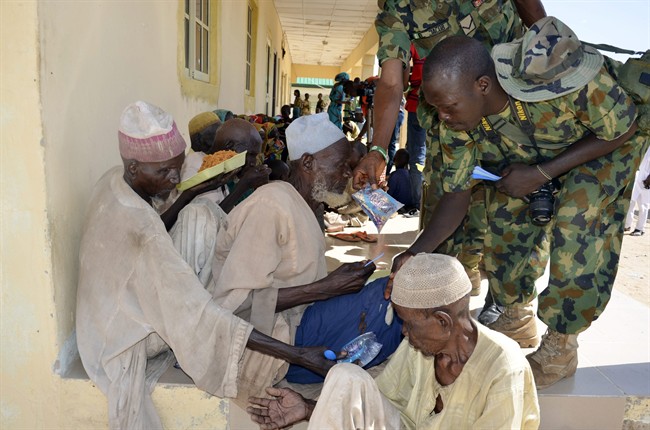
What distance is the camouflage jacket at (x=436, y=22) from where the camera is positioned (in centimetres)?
281

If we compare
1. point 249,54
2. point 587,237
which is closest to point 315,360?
point 587,237

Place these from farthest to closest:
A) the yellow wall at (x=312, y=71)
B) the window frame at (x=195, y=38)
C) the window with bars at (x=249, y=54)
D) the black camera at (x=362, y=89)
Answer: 1. the yellow wall at (x=312, y=71)
2. the window with bars at (x=249, y=54)
3. the black camera at (x=362, y=89)
4. the window frame at (x=195, y=38)

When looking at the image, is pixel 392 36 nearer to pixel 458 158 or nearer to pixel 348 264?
pixel 458 158

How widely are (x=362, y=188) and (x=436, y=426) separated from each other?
108 cm

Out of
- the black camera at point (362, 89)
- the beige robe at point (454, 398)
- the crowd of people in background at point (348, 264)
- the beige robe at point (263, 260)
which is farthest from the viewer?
the black camera at point (362, 89)

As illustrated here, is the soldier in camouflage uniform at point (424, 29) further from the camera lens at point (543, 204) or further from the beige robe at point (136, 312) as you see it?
the beige robe at point (136, 312)

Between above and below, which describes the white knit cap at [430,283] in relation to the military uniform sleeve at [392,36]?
below

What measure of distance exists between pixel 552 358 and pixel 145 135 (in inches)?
73.9

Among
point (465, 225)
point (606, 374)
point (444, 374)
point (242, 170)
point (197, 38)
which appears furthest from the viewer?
point (197, 38)

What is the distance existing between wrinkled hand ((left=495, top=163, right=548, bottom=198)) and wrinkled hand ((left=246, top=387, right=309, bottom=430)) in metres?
1.19

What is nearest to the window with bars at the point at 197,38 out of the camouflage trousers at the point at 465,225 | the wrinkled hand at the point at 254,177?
the wrinkled hand at the point at 254,177

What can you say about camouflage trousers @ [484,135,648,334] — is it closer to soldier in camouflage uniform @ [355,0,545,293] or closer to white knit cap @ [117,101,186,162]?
soldier in camouflage uniform @ [355,0,545,293]

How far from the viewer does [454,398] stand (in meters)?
1.70

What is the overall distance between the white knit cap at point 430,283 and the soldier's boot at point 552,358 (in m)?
0.99
